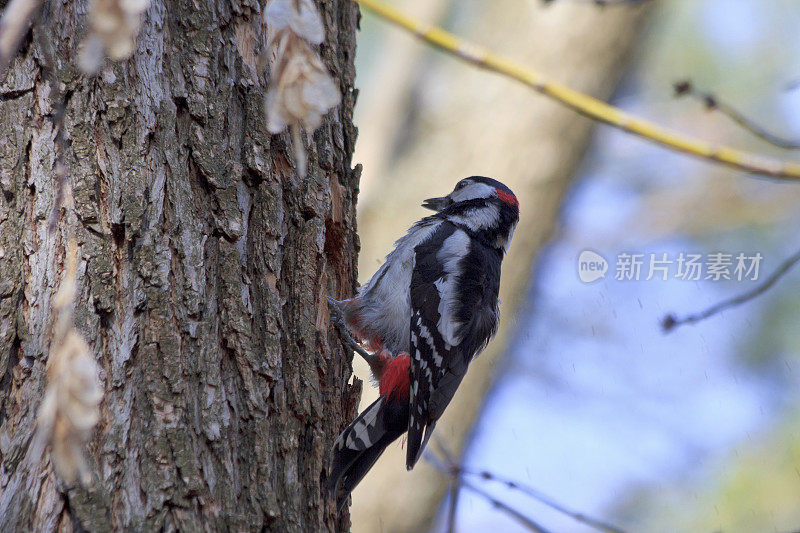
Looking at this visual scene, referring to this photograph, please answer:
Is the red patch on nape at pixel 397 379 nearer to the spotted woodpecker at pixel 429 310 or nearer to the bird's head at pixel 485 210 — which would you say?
the spotted woodpecker at pixel 429 310

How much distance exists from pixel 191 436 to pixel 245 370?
0.71 feet

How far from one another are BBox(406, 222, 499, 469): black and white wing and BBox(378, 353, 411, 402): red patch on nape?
0.13ft

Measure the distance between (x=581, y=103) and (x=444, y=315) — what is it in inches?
70.4

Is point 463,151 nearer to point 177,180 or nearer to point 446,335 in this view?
point 446,335

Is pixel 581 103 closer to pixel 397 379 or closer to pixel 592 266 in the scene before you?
pixel 397 379

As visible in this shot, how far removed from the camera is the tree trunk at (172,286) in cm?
154

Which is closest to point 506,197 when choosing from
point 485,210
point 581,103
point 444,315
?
point 485,210

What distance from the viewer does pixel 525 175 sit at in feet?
13.3

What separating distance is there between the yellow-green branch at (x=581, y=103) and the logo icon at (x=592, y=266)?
4004mm

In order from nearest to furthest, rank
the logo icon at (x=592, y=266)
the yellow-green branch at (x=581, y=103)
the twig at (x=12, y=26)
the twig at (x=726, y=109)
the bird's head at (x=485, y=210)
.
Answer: the twig at (x=12, y=26) < the yellow-green branch at (x=581, y=103) < the twig at (x=726, y=109) < the bird's head at (x=485, y=210) < the logo icon at (x=592, y=266)

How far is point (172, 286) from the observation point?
1.71 m

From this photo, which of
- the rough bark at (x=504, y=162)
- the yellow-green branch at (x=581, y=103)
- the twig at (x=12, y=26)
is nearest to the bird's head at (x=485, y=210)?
the rough bark at (x=504, y=162)

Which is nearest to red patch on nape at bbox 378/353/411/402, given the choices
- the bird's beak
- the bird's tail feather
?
the bird's tail feather

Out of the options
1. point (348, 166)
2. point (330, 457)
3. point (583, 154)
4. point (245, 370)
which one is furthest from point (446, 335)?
point (583, 154)
